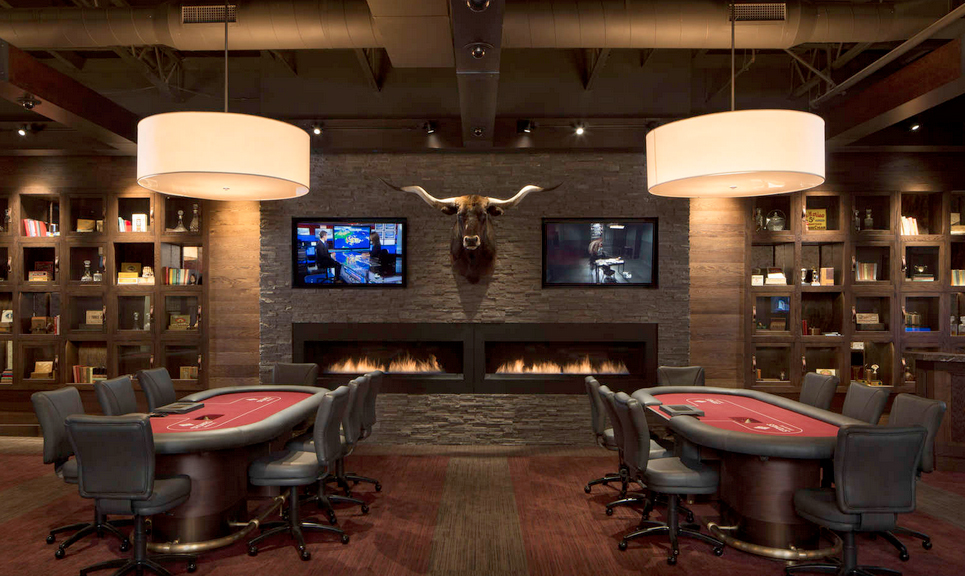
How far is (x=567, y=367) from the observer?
21.9ft

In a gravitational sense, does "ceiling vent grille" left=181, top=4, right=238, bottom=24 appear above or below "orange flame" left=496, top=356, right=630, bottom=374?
above

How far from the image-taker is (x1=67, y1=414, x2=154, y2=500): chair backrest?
2.99 meters

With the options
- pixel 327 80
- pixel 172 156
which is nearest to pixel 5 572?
pixel 172 156

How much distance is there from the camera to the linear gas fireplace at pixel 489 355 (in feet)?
21.3

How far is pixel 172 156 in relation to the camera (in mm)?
3096

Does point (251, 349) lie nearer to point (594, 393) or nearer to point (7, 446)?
point (7, 446)

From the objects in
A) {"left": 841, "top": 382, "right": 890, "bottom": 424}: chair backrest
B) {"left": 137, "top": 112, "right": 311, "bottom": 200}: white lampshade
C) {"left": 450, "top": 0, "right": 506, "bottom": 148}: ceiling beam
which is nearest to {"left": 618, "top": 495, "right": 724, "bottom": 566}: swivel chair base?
{"left": 841, "top": 382, "right": 890, "bottom": 424}: chair backrest

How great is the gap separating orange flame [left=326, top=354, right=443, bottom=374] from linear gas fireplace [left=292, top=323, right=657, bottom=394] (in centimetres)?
1

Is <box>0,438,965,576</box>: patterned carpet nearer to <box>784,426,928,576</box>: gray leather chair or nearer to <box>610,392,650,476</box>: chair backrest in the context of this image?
<box>610,392,650,476</box>: chair backrest

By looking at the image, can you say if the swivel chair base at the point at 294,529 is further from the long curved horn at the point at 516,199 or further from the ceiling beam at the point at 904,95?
the ceiling beam at the point at 904,95

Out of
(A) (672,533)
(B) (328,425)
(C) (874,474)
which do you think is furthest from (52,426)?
(C) (874,474)

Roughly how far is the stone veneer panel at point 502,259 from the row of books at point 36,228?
2648mm

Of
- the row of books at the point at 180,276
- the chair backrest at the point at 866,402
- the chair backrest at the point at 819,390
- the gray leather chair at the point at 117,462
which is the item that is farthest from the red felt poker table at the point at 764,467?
the row of books at the point at 180,276

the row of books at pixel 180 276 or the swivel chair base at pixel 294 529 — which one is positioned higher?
the row of books at pixel 180 276
